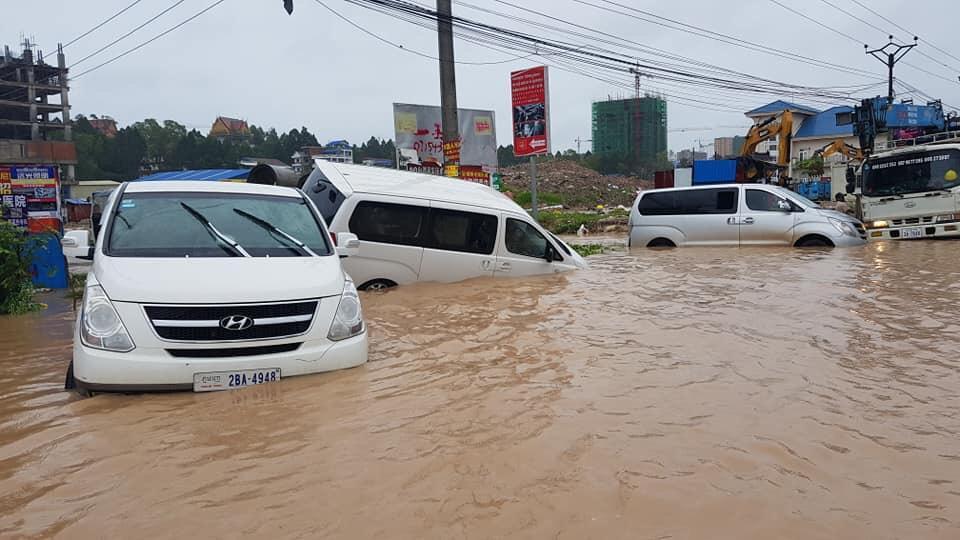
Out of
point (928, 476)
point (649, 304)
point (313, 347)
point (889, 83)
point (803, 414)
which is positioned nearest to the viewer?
point (928, 476)

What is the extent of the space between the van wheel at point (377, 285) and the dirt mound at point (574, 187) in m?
31.2

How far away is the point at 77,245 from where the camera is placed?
5180 mm

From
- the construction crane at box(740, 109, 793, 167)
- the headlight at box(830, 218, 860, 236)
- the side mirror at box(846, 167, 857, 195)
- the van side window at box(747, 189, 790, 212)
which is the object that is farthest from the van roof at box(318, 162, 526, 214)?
the construction crane at box(740, 109, 793, 167)

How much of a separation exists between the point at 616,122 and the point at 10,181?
7271 cm

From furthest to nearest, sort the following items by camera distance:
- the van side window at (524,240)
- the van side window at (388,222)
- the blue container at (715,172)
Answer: the blue container at (715,172)
the van side window at (524,240)
the van side window at (388,222)

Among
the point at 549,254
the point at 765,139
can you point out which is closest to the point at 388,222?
the point at 549,254

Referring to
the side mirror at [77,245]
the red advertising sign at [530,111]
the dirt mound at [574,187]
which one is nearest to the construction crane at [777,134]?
the red advertising sign at [530,111]

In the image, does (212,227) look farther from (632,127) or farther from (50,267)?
(632,127)

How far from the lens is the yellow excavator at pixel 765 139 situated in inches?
856

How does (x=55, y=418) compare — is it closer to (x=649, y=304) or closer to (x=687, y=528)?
(x=687, y=528)

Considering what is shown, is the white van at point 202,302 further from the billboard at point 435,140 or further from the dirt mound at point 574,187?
the dirt mound at point 574,187

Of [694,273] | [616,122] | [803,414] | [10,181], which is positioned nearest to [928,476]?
[803,414]

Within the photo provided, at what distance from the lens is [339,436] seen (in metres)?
3.76

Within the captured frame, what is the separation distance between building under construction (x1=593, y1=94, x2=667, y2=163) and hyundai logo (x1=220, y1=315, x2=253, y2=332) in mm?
76456
